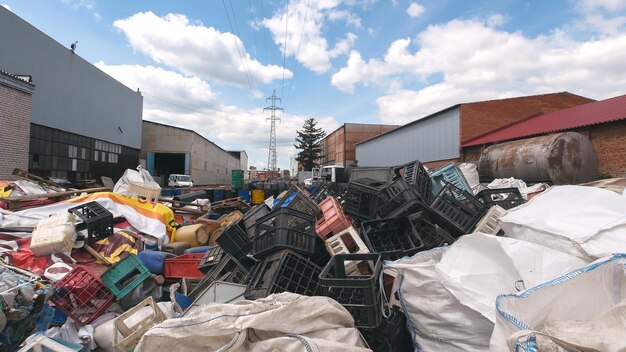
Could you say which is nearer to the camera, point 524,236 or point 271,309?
point 271,309

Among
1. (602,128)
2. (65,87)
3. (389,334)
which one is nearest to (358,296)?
(389,334)

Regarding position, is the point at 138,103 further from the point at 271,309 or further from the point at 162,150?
the point at 271,309

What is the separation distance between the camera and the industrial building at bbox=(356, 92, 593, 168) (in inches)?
798

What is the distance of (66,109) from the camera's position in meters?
20.2

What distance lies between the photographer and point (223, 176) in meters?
50.1

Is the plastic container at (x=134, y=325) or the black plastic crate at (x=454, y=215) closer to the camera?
the plastic container at (x=134, y=325)

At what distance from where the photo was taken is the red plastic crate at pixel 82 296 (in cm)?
382

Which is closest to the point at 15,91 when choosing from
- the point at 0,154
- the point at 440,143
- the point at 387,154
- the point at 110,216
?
the point at 0,154

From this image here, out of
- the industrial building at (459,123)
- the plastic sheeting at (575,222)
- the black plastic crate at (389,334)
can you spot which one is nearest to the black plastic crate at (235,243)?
the black plastic crate at (389,334)

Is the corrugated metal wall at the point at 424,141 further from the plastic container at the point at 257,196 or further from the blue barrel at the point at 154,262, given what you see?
the blue barrel at the point at 154,262

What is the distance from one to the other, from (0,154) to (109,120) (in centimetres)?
1379

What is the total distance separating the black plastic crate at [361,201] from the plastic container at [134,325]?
7.94 feet

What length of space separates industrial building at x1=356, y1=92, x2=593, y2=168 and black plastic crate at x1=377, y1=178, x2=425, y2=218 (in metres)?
17.4

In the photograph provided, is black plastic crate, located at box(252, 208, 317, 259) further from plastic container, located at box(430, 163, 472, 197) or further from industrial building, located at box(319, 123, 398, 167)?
industrial building, located at box(319, 123, 398, 167)
